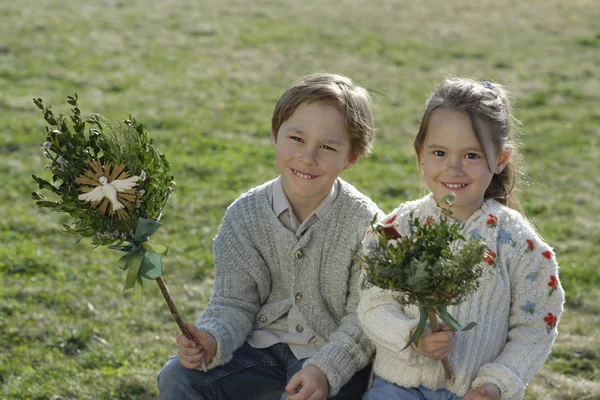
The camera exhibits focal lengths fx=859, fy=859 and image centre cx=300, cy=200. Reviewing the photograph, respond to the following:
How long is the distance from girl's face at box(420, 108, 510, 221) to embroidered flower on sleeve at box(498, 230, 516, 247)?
158 millimetres

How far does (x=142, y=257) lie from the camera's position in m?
2.91

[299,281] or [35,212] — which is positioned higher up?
[299,281]

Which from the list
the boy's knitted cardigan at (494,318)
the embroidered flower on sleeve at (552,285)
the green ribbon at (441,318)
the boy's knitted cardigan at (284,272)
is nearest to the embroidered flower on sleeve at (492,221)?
the boy's knitted cardigan at (494,318)

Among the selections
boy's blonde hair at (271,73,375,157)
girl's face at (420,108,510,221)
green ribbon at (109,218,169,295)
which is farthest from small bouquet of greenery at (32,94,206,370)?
girl's face at (420,108,510,221)

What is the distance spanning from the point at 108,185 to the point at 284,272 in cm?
96

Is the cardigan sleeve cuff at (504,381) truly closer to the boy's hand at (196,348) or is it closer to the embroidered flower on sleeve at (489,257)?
the embroidered flower on sleeve at (489,257)

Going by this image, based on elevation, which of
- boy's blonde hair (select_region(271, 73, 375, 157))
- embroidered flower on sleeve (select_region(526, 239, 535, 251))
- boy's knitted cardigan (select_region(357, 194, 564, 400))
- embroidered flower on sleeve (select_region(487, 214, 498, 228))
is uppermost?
boy's blonde hair (select_region(271, 73, 375, 157))

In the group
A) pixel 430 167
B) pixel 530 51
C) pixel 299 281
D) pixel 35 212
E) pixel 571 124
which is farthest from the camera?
pixel 530 51

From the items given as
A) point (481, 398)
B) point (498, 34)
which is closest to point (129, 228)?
point (481, 398)

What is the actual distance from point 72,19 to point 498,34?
609cm

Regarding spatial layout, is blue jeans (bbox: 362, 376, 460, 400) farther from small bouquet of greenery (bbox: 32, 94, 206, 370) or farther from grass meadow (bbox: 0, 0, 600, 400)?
grass meadow (bbox: 0, 0, 600, 400)

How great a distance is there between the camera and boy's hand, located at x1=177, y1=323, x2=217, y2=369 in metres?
3.21

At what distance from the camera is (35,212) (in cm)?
630

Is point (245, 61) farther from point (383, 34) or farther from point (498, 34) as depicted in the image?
point (498, 34)
